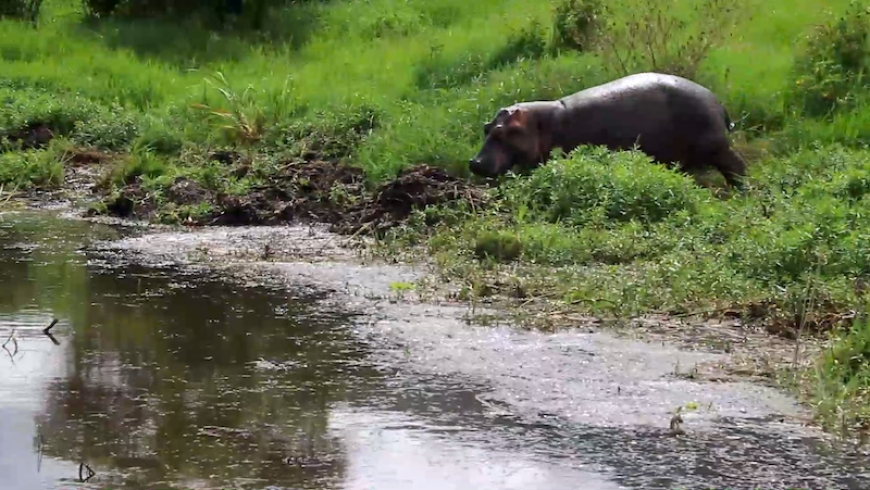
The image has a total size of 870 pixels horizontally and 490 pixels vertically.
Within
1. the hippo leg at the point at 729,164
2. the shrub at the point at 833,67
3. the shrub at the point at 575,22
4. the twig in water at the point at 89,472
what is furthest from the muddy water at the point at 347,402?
the shrub at the point at 575,22

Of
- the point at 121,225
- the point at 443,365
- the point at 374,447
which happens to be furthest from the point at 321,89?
the point at 374,447

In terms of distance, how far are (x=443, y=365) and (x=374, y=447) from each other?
122 centimetres

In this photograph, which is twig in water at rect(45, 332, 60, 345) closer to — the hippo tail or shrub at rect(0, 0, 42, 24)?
the hippo tail

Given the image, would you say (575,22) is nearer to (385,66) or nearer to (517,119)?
(385,66)

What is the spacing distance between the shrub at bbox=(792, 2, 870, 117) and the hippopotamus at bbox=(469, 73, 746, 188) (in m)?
1.73

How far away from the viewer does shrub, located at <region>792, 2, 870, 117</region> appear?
1248cm

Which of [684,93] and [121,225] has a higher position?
[684,93]

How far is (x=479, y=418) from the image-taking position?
5.40 m

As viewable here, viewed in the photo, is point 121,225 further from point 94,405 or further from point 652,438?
point 652,438

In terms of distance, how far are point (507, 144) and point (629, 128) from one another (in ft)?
3.31

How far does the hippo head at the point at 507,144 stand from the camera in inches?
430

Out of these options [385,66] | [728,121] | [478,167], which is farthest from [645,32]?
[385,66]

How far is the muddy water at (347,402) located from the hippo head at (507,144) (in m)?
2.90

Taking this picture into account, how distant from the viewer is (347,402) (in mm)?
5641
